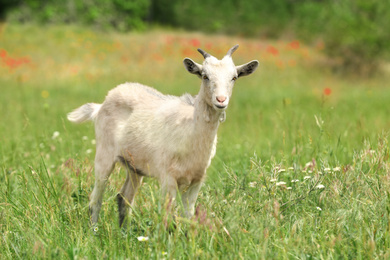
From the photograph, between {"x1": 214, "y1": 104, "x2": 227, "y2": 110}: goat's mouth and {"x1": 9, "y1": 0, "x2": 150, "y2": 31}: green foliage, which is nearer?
{"x1": 214, "y1": 104, "x2": 227, "y2": 110}: goat's mouth

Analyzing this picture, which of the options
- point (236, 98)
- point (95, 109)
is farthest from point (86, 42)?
point (95, 109)

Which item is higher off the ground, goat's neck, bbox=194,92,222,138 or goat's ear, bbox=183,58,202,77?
goat's ear, bbox=183,58,202,77

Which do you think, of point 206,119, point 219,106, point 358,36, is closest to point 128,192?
point 206,119

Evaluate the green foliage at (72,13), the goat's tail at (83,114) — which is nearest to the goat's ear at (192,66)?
the goat's tail at (83,114)

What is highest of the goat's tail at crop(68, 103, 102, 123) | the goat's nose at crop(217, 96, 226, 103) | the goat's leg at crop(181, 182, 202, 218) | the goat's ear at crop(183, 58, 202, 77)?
the goat's ear at crop(183, 58, 202, 77)

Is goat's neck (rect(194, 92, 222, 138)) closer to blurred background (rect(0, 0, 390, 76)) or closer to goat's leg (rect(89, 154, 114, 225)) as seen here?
goat's leg (rect(89, 154, 114, 225))

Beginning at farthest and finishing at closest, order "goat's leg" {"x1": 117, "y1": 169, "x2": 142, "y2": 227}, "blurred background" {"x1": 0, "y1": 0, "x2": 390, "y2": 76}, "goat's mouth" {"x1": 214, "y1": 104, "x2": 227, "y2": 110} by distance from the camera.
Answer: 1. "blurred background" {"x1": 0, "y1": 0, "x2": 390, "y2": 76}
2. "goat's leg" {"x1": 117, "y1": 169, "x2": 142, "y2": 227}
3. "goat's mouth" {"x1": 214, "y1": 104, "x2": 227, "y2": 110}

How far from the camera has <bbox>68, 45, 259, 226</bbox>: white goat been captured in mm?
3711

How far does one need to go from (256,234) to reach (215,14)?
23.9m

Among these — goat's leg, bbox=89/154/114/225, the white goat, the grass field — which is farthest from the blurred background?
goat's leg, bbox=89/154/114/225

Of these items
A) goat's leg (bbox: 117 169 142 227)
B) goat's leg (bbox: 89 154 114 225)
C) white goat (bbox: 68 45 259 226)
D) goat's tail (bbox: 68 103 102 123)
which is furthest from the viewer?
goat's tail (bbox: 68 103 102 123)

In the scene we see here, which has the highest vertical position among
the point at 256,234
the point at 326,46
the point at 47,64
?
the point at 256,234

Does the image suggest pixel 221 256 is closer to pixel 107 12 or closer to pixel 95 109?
pixel 95 109

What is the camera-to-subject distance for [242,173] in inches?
189
